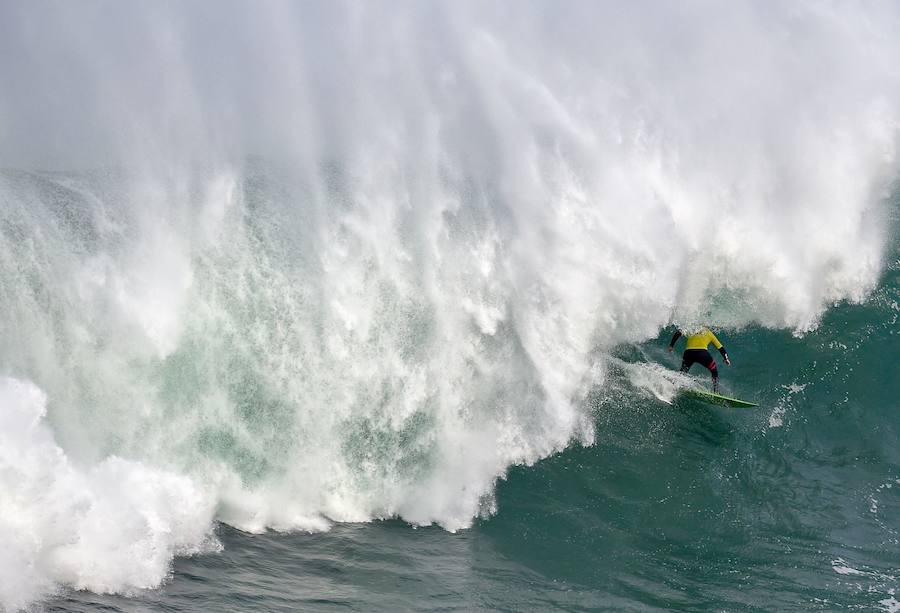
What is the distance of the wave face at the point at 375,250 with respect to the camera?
10.5 meters

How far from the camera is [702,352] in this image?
14492 mm

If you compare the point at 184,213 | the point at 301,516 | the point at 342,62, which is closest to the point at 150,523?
the point at 301,516

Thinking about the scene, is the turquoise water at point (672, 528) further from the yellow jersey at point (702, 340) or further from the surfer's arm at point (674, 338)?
the yellow jersey at point (702, 340)

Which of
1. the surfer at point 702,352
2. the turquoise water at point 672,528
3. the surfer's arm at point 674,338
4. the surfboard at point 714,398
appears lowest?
the turquoise water at point 672,528

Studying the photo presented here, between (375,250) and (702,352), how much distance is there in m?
5.87

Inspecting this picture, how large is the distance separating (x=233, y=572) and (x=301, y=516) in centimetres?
167

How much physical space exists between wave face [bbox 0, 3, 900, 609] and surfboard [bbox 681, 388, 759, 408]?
1.32 m

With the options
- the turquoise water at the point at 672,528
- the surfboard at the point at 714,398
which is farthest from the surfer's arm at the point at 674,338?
the surfboard at the point at 714,398

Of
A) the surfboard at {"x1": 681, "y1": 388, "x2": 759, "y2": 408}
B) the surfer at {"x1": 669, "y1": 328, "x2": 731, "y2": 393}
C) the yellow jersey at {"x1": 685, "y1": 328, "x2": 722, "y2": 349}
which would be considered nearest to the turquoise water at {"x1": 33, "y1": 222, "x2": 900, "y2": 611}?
the surfboard at {"x1": 681, "y1": 388, "x2": 759, "y2": 408}

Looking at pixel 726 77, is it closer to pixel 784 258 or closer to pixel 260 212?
pixel 784 258

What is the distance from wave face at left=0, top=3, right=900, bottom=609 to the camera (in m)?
10.5

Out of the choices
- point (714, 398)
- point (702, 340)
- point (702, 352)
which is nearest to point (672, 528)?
point (714, 398)

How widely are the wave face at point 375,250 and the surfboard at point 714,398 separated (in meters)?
1.32

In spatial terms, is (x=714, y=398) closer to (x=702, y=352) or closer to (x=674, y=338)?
(x=702, y=352)
